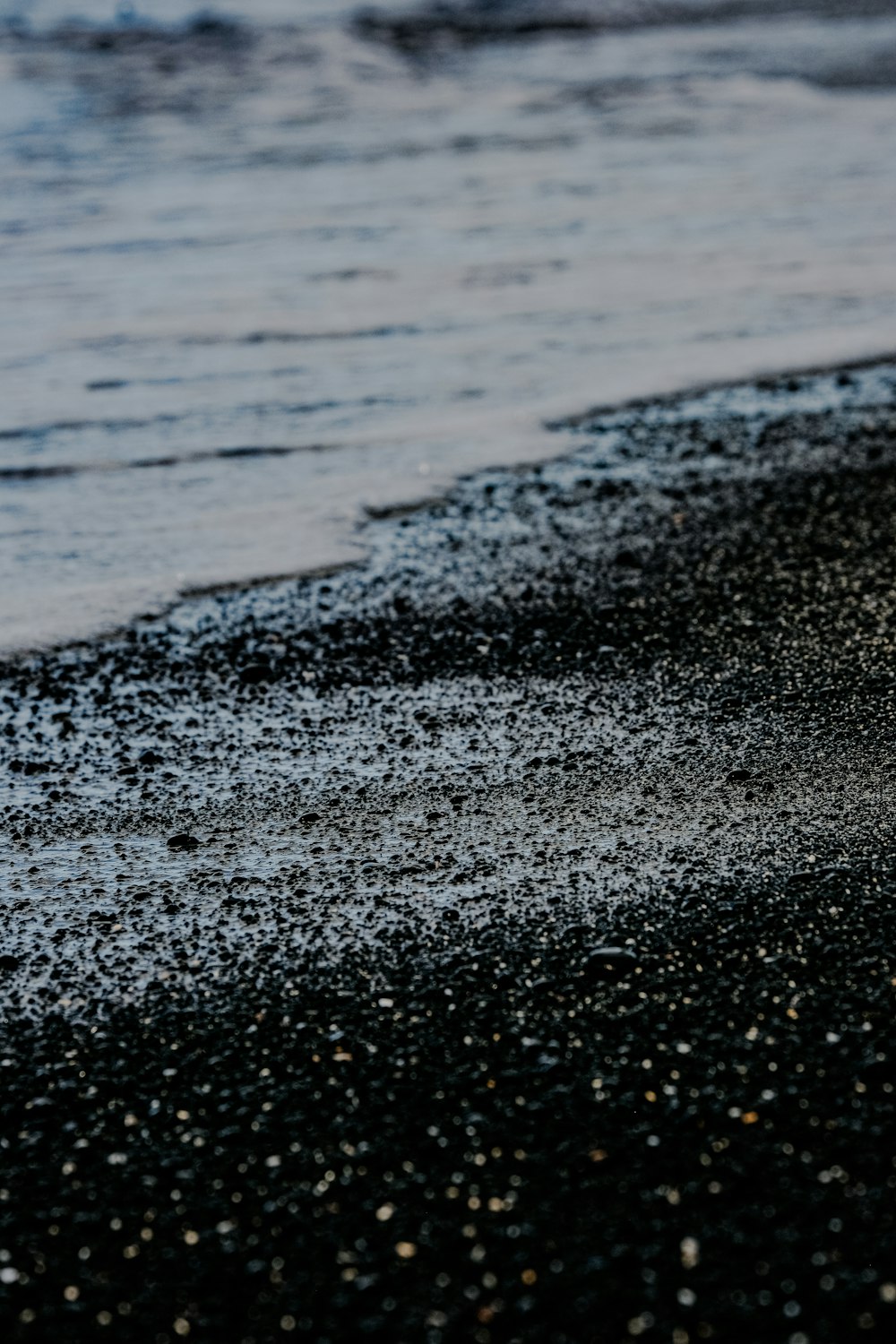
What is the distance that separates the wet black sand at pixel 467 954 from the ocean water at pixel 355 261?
18.3 inches

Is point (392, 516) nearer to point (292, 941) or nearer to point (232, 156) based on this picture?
point (292, 941)

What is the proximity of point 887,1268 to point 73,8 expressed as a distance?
8916 millimetres

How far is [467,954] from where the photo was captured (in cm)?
174

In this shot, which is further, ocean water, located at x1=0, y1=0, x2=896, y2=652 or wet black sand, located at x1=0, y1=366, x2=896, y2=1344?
ocean water, located at x1=0, y1=0, x2=896, y2=652

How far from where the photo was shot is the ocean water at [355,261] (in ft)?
10.1

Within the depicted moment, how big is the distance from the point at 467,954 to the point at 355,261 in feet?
11.0

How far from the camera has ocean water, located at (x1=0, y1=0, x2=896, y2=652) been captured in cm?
307

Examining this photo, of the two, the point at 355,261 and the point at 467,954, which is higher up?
the point at 355,261

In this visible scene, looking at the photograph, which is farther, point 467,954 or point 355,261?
point 355,261

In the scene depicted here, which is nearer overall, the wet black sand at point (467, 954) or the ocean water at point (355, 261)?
the wet black sand at point (467, 954)

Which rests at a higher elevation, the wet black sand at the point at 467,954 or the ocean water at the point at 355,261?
the ocean water at the point at 355,261

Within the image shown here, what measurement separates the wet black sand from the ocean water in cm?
46

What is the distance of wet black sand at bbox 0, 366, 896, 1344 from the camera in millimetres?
1354

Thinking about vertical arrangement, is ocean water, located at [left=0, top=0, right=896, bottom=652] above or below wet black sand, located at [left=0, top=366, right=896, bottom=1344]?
above
